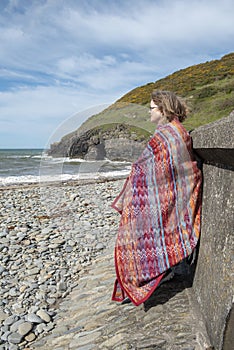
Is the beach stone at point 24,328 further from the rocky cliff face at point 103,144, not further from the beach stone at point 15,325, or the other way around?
the rocky cliff face at point 103,144

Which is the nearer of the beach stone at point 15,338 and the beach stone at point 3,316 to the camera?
the beach stone at point 15,338

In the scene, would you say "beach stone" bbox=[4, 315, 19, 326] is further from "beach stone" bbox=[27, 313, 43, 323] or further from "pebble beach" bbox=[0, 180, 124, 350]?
"beach stone" bbox=[27, 313, 43, 323]

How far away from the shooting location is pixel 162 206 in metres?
2.28

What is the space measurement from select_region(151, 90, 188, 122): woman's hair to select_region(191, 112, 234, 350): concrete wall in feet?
0.87

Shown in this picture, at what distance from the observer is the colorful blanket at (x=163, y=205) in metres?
2.27

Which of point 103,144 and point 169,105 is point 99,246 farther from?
point 169,105

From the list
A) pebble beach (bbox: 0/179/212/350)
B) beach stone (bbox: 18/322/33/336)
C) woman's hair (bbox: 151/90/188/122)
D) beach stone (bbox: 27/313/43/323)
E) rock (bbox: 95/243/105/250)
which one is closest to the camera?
pebble beach (bbox: 0/179/212/350)

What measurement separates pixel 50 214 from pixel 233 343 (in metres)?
6.48

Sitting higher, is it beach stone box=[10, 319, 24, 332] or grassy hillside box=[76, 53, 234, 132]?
grassy hillside box=[76, 53, 234, 132]

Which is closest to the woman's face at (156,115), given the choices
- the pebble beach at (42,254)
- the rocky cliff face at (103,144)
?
the rocky cliff face at (103,144)

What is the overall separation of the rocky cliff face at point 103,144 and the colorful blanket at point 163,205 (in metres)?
2.06

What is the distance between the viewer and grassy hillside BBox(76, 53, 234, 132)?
4230 mm

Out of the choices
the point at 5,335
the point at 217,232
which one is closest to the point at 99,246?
the point at 5,335

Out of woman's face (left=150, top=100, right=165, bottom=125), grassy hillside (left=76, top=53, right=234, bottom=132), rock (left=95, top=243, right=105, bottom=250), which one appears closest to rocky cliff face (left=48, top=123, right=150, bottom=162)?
grassy hillside (left=76, top=53, right=234, bottom=132)
